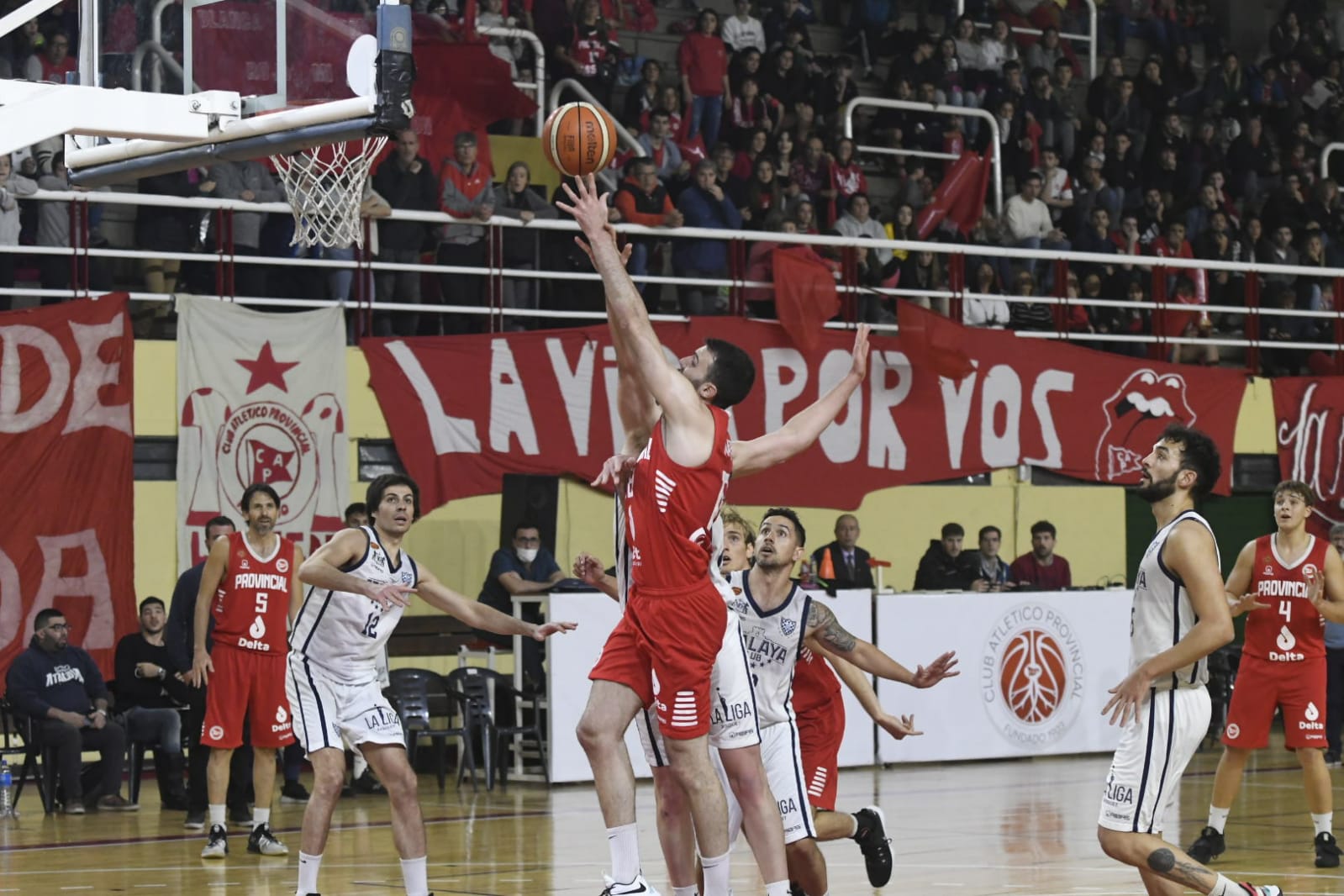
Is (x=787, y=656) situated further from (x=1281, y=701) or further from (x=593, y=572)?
(x=1281, y=701)

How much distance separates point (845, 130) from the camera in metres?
21.2

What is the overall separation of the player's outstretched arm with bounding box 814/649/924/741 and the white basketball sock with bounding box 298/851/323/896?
246cm

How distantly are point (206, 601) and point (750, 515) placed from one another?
6758mm

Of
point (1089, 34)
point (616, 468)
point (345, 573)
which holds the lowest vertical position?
point (345, 573)

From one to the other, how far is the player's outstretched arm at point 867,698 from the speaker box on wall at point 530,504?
23.7 ft

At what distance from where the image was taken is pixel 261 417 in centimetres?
1606

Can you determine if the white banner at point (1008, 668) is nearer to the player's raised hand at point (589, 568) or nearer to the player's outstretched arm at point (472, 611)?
the player's outstretched arm at point (472, 611)

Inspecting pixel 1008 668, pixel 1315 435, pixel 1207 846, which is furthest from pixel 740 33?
pixel 1207 846

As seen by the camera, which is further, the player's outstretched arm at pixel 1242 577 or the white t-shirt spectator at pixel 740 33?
the white t-shirt spectator at pixel 740 33

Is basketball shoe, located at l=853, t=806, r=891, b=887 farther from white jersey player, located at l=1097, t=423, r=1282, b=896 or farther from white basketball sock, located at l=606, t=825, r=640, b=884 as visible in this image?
white basketball sock, located at l=606, t=825, r=640, b=884

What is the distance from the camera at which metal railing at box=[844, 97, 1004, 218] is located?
21.2 m

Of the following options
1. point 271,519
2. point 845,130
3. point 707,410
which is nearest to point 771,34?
point 845,130

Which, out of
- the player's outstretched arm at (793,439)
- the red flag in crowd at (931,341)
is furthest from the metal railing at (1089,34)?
the player's outstretched arm at (793,439)

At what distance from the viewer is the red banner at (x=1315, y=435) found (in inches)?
833
